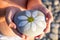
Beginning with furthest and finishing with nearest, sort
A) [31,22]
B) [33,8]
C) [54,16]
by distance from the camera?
[54,16]
[33,8]
[31,22]

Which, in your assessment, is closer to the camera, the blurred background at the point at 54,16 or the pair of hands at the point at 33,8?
the pair of hands at the point at 33,8

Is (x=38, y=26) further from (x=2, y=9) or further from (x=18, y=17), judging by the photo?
(x=2, y=9)

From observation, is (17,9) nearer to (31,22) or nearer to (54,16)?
(31,22)

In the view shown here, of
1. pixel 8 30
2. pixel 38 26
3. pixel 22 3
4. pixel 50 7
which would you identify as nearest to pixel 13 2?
pixel 22 3

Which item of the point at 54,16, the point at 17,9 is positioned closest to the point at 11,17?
the point at 17,9

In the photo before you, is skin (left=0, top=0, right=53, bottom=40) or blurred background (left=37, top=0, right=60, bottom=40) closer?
skin (left=0, top=0, right=53, bottom=40)

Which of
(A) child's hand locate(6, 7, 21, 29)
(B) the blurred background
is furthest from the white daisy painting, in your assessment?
(B) the blurred background

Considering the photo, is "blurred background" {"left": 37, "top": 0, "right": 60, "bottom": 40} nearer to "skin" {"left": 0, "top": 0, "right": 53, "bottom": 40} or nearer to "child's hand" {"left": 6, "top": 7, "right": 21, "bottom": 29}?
"skin" {"left": 0, "top": 0, "right": 53, "bottom": 40}

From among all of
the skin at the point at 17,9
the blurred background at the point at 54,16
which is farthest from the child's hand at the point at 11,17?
the blurred background at the point at 54,16

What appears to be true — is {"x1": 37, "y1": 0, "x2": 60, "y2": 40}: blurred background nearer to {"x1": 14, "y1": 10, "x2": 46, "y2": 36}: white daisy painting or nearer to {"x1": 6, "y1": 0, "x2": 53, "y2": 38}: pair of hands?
{"x1": 6, "y1": 0, "x2": 53, "y2": 38}: pair of hands

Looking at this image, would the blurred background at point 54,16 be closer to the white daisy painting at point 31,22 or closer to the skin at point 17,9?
the skin at point 17,9

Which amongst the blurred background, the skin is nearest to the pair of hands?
the skin

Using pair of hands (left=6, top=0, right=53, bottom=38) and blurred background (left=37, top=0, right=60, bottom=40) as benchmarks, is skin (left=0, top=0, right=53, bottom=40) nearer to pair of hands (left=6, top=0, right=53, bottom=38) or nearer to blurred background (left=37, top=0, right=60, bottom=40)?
pair of hands (left=6, top=0, right=53, bottom=38)

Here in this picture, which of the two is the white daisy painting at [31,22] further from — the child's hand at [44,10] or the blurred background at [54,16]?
the blurred background at [54,16]
